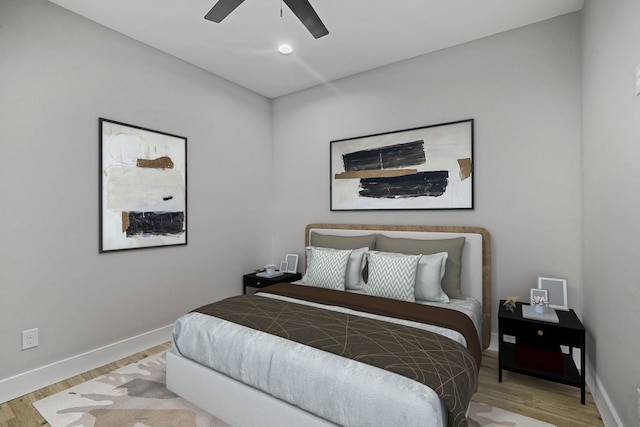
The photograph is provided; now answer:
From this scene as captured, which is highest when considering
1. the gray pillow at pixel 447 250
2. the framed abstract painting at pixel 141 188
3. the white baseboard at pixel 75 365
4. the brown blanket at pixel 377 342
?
the framed abstract painting at pixel 141 188

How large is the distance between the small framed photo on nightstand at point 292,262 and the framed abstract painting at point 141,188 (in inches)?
51.0

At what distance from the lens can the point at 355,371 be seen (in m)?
1.47

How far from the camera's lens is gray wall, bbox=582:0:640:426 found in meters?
1.54

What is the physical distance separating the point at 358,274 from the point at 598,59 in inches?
92.1

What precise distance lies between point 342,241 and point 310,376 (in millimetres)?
1961

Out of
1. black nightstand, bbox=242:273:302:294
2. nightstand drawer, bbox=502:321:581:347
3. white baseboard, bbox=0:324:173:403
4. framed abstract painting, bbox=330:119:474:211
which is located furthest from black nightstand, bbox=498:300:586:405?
white baseboard, bbox=0:324:173:403

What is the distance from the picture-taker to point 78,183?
2.52 meters

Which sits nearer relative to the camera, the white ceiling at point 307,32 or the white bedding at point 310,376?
the white bedding at point 310,376

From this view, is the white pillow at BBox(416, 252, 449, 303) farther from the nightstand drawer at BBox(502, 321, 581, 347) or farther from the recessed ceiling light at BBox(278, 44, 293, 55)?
the recessed ceiling light at BBox(278, 44, 293, 55)

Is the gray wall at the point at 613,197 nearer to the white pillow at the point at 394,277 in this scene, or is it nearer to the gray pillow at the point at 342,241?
the white pillow at the point at 394,277

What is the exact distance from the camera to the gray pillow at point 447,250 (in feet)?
8.98

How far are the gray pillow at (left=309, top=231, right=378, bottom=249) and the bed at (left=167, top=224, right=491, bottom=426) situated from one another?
107mm

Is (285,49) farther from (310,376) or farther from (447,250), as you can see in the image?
(310,376)

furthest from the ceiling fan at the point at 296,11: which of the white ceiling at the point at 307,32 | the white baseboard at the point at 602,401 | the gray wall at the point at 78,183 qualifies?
the white baseboard at the point at 602,401
